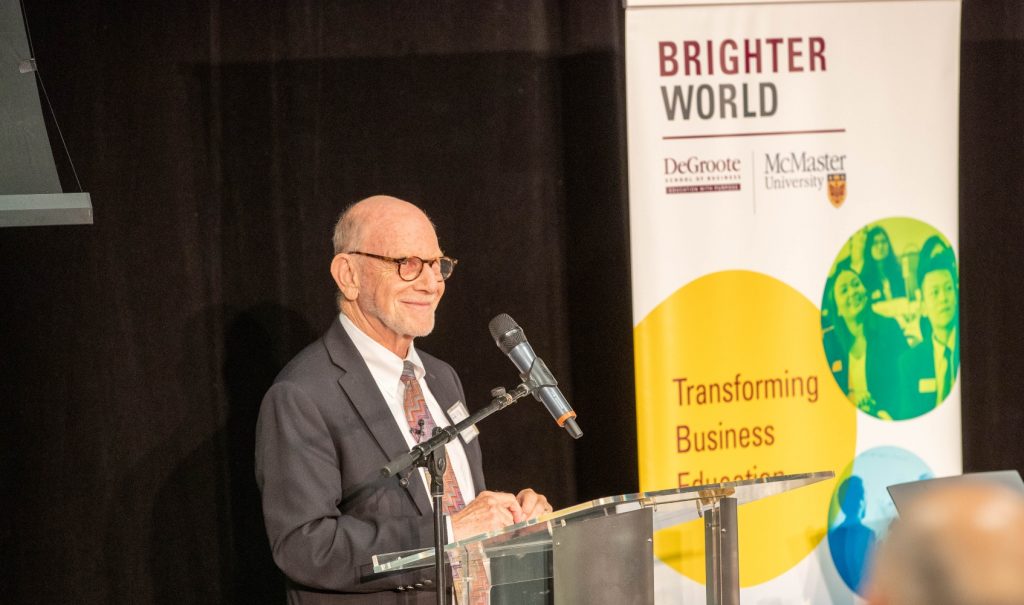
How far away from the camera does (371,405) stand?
2709 mm

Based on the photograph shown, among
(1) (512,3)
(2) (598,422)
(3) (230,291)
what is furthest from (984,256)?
(3) (230,291)

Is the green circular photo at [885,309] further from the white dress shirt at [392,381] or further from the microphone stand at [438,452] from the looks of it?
the microphone stand at [438,452]

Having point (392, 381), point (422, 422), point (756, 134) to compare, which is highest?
point (756, 134)

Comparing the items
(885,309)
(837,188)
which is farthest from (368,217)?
(885,309)

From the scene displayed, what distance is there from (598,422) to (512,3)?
62.9 inches

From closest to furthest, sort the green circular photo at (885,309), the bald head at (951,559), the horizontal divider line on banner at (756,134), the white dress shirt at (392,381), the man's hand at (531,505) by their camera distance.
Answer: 1. the bald head at (951,559)
2. the man's hand at (531,505)
3. the white dress shirt at (392,381)
4. the horizontal divider line on banner at (756,134)
5. the green circular photo at (885,309)

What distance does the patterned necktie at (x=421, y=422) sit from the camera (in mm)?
2740

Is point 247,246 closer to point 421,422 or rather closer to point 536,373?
point 421,422

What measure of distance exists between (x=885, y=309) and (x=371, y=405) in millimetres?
1868

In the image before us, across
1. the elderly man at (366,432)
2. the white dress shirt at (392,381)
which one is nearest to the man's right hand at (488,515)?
the elderly man at (366,432)

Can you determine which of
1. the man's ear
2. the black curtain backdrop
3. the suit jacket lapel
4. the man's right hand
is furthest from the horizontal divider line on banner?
the man's right hand

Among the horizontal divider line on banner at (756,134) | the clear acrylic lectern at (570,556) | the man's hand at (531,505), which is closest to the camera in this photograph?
the clear acrylic lectern at (570,556)

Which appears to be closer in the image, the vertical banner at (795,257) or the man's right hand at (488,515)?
the man's right hand at (488,515)

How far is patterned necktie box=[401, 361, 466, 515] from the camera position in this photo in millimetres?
2740
